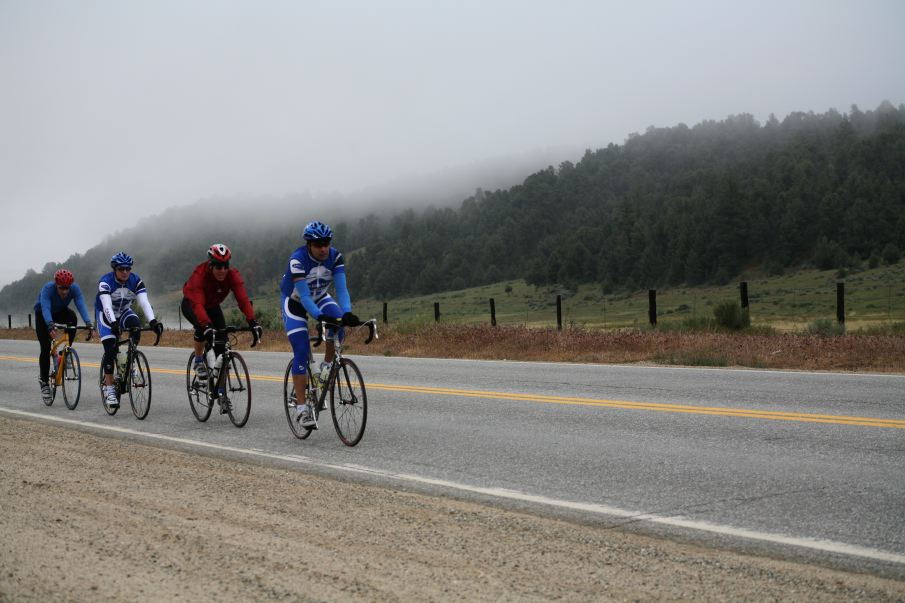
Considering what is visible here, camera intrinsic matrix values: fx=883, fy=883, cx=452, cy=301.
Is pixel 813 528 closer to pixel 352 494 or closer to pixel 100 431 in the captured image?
pixel 352 494

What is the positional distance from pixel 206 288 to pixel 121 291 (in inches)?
71.6

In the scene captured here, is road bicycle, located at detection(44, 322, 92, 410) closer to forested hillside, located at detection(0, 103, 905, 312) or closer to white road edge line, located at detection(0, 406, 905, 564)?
white road edge line, located at detection(0, 406, 905, 564)

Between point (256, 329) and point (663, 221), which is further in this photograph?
point (663, 221)

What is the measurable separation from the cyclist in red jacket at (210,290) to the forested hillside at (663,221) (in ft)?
296

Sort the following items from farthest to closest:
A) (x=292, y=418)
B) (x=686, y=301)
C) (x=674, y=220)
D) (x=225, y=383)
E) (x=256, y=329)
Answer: (x=674, y=220) → (x=686, y=301) → (x=225, y=383) → (x=292, y=418) → (x=256, y=329)

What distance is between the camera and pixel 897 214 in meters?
97.4

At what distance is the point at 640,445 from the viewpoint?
809 centimetres

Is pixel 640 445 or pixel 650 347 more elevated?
pixel 650 347

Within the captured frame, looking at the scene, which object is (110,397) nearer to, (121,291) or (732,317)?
(121,291)

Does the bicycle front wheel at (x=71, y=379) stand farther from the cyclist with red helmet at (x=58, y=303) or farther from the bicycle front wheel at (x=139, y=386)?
the bicycle front wheel at (x=139, y=386)

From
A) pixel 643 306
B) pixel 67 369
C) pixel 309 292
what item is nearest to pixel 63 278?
pixel 67 369

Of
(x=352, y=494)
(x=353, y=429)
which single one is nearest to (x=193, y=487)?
(x=352, y=494)

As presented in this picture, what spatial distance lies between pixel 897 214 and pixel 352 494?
342 ft

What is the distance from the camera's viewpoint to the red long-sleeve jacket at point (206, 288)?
32.7 feet
